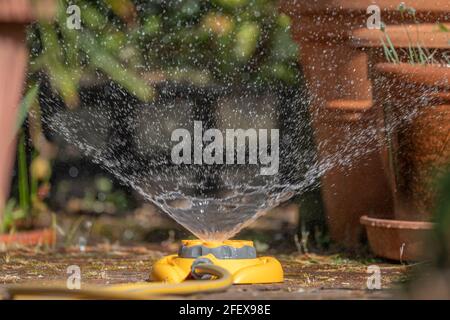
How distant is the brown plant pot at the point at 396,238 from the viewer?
250 cm

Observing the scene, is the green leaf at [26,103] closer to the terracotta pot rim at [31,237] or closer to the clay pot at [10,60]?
the clay pot at [10,60]

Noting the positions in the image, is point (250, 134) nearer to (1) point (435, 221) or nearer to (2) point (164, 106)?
(2) point (164, 106)

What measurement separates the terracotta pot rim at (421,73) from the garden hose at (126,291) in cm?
87

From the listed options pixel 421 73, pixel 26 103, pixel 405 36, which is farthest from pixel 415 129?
pixel 26 103

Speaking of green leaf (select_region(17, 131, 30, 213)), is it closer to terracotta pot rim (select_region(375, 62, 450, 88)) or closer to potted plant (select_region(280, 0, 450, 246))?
potted plant (select_region(280, 0, 450, 246))

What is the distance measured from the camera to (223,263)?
Result: 2041 millimetres

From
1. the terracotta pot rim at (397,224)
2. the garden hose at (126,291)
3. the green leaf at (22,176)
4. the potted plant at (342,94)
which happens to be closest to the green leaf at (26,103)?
the green leaf at (22,176)

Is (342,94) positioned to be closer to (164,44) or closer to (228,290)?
(164,44)

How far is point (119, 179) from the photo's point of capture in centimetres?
348

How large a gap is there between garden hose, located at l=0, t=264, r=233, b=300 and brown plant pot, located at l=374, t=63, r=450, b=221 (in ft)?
2.79

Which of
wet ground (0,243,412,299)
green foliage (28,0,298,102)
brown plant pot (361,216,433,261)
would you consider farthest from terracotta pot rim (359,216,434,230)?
green foliage (28,0,298,102)

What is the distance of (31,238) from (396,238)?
1171 mm
